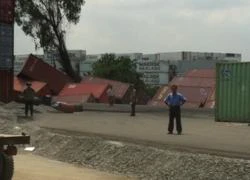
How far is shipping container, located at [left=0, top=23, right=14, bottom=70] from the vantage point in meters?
35.2

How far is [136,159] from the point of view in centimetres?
1623

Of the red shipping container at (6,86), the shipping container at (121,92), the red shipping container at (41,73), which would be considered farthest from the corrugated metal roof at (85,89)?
the red shipping container at (6,86)

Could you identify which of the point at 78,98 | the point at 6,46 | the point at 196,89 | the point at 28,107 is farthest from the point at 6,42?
the point at 196,89

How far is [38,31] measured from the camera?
57844 mm

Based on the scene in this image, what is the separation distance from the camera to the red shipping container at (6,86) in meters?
36.1

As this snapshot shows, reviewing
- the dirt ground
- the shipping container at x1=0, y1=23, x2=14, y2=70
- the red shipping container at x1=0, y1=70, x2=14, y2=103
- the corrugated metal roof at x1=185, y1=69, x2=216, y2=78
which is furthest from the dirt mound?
the corrugated metal roof at x1=185, y1=69, x2=216, y2=78

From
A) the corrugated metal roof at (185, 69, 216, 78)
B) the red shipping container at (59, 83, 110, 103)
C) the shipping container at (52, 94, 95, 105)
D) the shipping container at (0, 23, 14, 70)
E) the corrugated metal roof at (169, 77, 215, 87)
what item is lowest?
the shipping container at (52, 94, 95, 105)

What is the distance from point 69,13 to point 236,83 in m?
32.9

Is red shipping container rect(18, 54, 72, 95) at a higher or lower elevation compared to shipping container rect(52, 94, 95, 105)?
higher

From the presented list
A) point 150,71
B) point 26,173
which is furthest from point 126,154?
point 150,71

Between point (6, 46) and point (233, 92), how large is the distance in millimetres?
13659

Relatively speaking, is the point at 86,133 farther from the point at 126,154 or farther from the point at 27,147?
the point at 126,154

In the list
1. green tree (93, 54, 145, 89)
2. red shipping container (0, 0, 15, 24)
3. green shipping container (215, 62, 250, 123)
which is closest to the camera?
green shipping container (215, 62, 250, 123)

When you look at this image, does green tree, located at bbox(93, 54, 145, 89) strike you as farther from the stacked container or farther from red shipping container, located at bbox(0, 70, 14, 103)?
the stacked container
